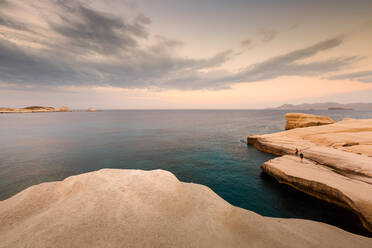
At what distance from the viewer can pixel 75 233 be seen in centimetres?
709

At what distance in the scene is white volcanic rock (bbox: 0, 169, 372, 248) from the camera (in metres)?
7.16

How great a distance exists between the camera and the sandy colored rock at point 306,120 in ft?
175

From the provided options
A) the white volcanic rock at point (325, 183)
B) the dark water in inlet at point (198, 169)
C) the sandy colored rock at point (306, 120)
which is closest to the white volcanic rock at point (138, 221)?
the white volcanic rock at point (325, 183)

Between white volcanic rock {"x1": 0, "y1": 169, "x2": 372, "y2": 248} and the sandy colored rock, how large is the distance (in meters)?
56.6

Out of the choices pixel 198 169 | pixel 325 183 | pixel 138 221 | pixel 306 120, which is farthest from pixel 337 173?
pixel 306 120

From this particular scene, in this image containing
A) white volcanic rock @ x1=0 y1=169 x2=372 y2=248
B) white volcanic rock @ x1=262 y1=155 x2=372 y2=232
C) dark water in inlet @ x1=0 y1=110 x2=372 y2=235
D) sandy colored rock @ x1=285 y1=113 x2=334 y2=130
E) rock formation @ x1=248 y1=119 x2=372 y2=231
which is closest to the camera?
white volcanic rock @ x1=0 y1=169 x2=372 y2=248

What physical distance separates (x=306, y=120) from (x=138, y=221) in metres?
67.8

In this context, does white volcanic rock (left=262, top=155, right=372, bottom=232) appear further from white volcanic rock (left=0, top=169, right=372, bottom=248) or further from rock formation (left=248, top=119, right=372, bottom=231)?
white volcanic rock (left=0, top=169, right=372, bottom=248)

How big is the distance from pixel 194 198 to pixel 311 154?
79.4ft

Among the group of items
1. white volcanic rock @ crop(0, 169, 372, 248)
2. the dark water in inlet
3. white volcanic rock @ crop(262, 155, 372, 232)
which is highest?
white volcanic rock @ crop(0, 169, 372, 248)

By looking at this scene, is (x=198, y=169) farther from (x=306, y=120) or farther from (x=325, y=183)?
(x=306, y=120)

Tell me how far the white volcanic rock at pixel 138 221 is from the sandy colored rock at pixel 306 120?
5664 centimetres

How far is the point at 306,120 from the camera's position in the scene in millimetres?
55062


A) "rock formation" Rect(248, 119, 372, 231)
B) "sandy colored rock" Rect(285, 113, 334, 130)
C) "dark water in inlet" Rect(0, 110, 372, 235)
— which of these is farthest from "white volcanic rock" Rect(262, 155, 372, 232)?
"sandy colored rock" Rect(285, 113, 334, 130)
